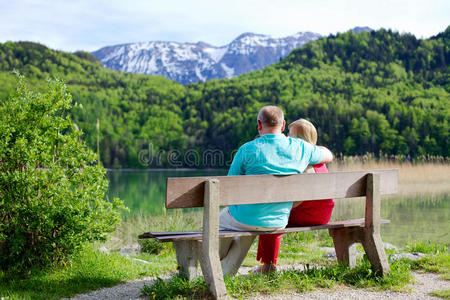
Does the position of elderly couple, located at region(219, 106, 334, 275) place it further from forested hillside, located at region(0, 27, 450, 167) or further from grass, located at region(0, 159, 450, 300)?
forested hillside, located at region(0, 27, 450, 167)

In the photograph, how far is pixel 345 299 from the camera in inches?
127

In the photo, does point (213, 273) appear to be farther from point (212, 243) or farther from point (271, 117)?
point (271, 117)

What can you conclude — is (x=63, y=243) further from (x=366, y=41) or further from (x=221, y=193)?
(x=366, y=41)

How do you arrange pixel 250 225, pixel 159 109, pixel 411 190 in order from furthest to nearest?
1. pixel 159 109
2. pixel 411 190
3. pixel 250 225

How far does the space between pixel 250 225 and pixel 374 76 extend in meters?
75.8

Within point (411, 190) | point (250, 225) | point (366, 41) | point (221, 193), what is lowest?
point (411, 190)

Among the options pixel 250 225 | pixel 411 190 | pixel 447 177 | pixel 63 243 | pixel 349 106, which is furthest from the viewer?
pixel 349 106

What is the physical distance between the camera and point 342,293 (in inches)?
133

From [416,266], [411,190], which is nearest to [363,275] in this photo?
[416,266]

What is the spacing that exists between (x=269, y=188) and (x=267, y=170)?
18 cm

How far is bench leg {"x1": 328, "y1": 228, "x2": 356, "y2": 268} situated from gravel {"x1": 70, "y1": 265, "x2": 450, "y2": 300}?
0.39 meters

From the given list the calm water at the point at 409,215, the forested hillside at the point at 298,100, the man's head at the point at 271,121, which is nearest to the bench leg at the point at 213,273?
the man's head at the point at 271,121

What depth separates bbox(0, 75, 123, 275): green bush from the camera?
161 inches

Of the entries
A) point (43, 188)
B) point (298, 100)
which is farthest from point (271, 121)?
point (298, 100)
